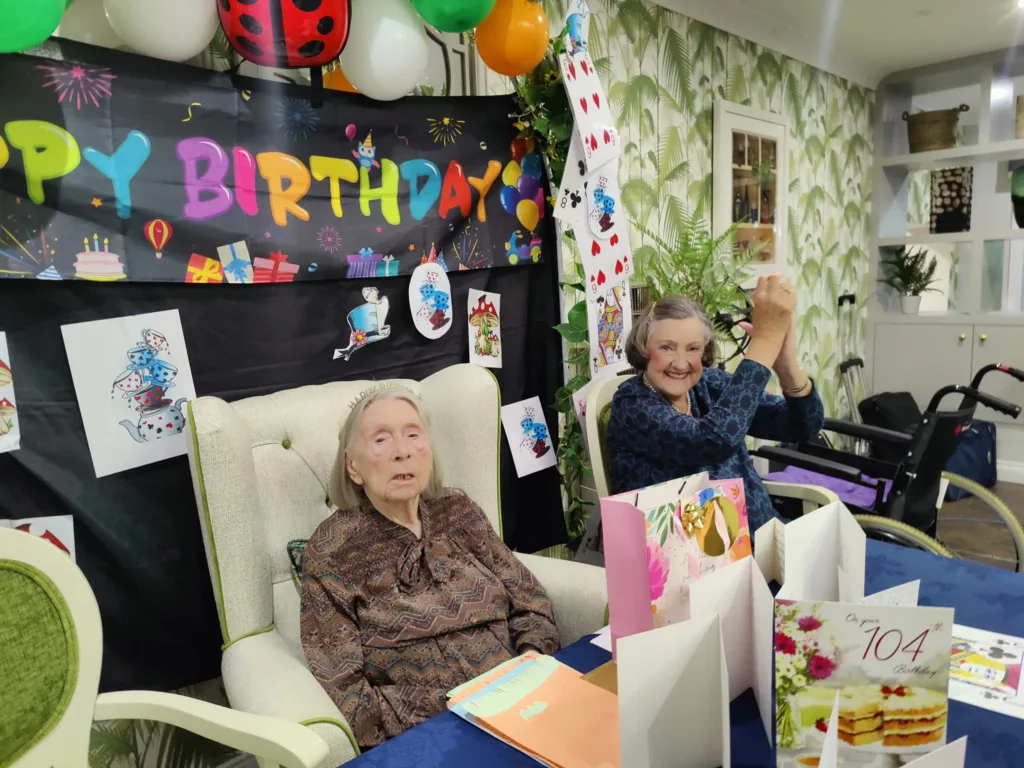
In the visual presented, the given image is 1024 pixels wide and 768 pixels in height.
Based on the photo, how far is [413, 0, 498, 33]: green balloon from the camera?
1650 millimetres

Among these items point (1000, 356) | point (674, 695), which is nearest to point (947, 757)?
point (674, 695)

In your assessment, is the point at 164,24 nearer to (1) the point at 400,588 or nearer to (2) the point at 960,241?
(1) the point at 400,588

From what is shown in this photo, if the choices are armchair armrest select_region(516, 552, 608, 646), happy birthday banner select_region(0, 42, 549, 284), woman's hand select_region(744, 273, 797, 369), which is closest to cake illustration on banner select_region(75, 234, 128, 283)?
happy birthday banner select_region(0, 42, 549, 284)

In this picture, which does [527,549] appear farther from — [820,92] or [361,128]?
[820,92]

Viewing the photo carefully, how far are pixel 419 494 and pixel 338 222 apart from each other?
30.9 inches

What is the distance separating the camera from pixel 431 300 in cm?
210

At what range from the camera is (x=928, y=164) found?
4.54 meters

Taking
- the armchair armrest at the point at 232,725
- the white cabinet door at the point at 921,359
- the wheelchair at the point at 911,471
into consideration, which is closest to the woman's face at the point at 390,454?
the armchair armrest at the point at 232,725

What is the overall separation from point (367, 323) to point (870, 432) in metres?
1.85

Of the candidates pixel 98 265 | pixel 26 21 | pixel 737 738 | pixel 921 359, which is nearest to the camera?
pixel 737 738

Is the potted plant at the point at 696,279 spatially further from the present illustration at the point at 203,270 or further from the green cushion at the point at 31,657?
the green cushion at the point at 31,657

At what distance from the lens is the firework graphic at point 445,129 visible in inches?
80.8

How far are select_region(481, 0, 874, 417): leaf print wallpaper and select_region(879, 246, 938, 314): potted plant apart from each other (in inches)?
7.0

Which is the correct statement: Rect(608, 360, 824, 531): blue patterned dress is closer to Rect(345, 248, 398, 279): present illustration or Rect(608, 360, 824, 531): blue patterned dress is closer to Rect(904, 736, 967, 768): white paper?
Rect(345, 248, 398, 279): present illustration
